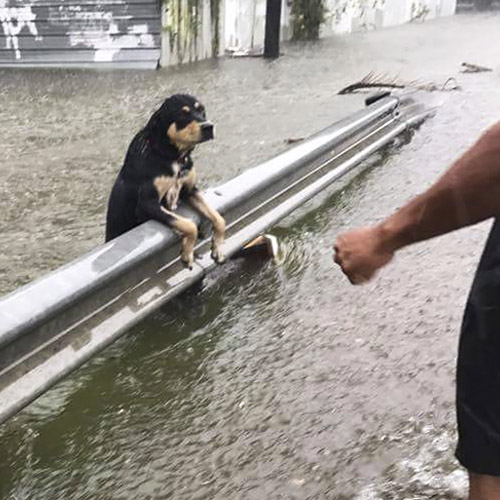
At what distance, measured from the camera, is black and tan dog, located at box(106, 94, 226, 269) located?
3271 millimetres

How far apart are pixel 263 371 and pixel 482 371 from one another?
1.37m

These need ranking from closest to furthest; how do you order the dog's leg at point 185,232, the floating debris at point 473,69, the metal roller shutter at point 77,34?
the dog's leg at point 185,232 → the floating debris at point 473,69 → the metal roller shutter at point 77,34

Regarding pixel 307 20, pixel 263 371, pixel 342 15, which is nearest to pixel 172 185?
pixel 263 371

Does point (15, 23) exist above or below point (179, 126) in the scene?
below

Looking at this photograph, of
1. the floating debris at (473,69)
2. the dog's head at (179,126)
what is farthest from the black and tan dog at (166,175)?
the floating debris at (473,69)

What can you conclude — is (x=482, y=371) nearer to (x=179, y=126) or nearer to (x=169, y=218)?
(x=169, y=218)

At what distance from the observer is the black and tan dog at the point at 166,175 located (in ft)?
10.7

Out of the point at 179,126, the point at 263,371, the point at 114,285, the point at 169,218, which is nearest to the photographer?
the point at 114,285

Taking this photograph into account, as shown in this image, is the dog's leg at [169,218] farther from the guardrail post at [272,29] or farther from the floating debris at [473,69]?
the guardrail post at [272,29]

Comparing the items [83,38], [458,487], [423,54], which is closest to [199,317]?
[458,487]

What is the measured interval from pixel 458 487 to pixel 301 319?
4.34ft

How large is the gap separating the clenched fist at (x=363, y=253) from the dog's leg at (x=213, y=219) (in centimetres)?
158

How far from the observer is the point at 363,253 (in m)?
1.89

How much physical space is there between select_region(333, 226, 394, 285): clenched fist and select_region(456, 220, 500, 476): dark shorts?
9.0 inches
